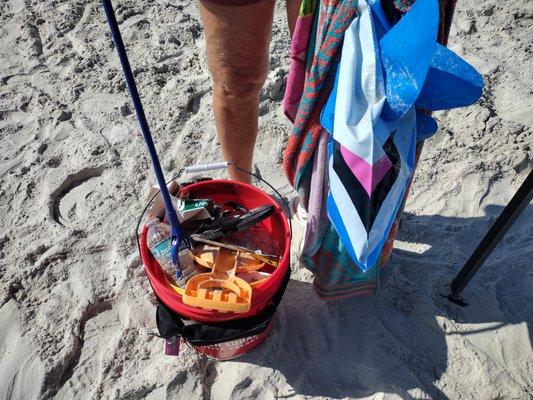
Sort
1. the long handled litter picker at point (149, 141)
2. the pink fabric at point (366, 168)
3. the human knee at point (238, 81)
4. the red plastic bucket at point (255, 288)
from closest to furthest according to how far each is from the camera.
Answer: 1. the long handled litter picker at point (149, 141)
2. the pink fabric at point (366, 168)
3. the red plastic bucket at point (255, 288)
4. the human knee at point (238, 81)

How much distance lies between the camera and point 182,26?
2.41 meters

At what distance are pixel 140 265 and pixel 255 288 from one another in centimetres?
63

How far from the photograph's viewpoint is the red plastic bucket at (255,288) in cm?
105

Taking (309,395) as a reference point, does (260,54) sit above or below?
above

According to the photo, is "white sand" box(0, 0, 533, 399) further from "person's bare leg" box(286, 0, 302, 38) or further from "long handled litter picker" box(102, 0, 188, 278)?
"person's bare leg" box(286, 0, 302, 38)

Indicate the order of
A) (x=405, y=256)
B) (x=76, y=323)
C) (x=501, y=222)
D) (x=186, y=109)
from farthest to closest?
(x=186, y=109) → (x=405, y=256) → (x=76, y=323) → (x=501, y=222)

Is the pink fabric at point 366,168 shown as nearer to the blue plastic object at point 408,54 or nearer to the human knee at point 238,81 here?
the blue plastic object at point 408,54

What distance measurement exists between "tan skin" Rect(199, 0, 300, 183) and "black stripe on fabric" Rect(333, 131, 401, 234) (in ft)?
1.24

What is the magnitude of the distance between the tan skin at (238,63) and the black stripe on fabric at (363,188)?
378 millimetres

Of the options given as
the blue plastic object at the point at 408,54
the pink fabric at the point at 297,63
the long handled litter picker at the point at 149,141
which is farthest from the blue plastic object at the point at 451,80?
the long handled litter picker at the point at 149,141

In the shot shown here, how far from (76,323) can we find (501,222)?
4.11ft

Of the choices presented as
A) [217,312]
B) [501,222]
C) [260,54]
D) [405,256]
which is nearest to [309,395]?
[217,312]

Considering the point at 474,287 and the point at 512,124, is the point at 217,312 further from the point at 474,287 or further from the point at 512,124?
the point at 512,124

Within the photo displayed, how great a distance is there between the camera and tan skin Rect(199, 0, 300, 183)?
113cm
